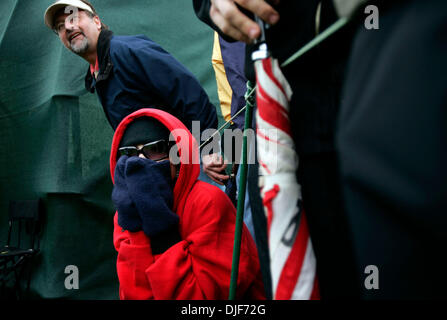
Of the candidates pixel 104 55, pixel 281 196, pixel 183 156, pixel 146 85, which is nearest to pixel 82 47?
pixel 104 55

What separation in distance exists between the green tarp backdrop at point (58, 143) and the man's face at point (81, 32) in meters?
0.78

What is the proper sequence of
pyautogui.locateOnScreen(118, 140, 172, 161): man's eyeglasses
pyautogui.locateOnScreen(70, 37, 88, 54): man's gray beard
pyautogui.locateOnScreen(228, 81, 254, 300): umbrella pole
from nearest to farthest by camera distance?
1. pyautogui.locateOnScreen(228, 81, 254, 300): umbrella pole
2. pyautogui.locateOnScreen(118, 140, 172, 161): man's eyeglasses
3. pyautogui.locateOnScreen(70, 37, 88, 54): man's gray beard

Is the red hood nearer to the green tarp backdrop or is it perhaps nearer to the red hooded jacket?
the red hooded jacket

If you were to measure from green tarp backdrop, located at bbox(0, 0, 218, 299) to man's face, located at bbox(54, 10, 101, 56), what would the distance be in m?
0.78

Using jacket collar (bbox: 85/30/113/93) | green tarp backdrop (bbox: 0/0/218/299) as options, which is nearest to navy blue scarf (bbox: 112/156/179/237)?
jacket collar (bbox: 85/30/113/93)

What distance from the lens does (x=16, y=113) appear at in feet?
9.37

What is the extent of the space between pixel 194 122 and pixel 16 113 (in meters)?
2.04

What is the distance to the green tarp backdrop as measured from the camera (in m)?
2.59

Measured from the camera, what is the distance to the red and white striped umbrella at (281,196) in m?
0.52

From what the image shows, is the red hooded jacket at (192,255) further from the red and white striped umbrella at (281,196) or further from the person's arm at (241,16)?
the person's arm at (241,16)

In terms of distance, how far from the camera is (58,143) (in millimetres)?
2652

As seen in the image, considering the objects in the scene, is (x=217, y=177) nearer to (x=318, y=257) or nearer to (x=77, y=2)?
(x=318, y=257)

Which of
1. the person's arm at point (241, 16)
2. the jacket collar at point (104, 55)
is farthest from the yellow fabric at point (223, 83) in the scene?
the person's arm at point (241, 16)

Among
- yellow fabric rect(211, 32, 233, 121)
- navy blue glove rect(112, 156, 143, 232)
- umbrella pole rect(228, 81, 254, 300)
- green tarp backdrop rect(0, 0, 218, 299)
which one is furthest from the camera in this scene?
green tarp backdrop rect(0, 0, 218, 299)
